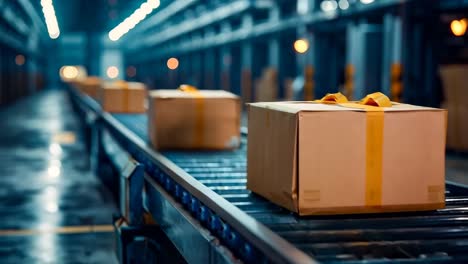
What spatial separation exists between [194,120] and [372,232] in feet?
11.5

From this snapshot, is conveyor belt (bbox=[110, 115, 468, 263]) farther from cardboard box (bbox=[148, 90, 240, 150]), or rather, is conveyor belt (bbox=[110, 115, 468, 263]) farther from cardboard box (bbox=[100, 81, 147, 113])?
cardboard box (bbox=[100, 81, 147, 113])

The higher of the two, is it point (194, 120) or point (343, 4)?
point (343, 4)

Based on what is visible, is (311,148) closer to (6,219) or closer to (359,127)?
(359,127)

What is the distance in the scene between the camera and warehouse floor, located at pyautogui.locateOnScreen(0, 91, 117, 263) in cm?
645

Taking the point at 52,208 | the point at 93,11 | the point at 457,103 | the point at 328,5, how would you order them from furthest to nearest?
the point at 93,11 → the point at 328,5 → the point at 457,103 → the point at 52,208

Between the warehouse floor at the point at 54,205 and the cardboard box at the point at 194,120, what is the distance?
1142mm

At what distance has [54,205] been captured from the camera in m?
8.72

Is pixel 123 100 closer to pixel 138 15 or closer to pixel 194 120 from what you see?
pixel 194 120

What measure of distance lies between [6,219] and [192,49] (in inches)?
1302

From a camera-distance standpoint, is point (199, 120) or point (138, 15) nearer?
point (199, 120)

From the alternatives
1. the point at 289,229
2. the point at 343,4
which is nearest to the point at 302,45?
the point at 343,4

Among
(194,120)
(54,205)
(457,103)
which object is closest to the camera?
(194,120)

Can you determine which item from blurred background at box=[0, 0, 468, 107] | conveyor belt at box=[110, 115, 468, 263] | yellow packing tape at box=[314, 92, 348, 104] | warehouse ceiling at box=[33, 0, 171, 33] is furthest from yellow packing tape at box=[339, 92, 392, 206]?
warehouse ceiling at box=[33, 0, 171, 33]

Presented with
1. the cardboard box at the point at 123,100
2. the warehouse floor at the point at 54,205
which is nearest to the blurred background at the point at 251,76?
the warehouse floor at the point at 54,205
